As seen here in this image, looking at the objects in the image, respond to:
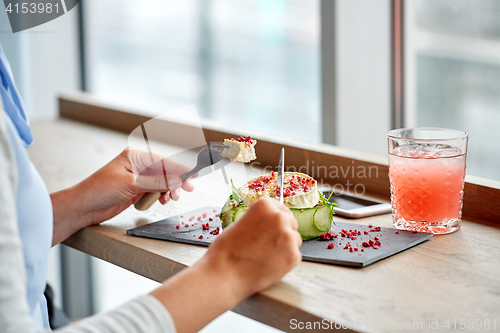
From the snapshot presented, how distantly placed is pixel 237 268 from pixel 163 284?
0.09m

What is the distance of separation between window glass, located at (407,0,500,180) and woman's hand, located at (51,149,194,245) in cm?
145

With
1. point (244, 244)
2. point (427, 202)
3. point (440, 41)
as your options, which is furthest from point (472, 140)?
point (244, 244)

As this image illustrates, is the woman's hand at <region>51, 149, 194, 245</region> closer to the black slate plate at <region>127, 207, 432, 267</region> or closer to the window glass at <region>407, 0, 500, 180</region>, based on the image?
the black slate plate at <region>127, 207, 432, 267</region>

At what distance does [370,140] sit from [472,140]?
1.69ft

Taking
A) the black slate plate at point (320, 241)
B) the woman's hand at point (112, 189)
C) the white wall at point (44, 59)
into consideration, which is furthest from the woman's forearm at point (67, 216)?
the white wall at point (44, 59)

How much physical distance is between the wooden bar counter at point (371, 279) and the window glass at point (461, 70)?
1355 millimetres

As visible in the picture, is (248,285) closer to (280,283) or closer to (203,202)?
(280,283)

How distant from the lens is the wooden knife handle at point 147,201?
94 cm

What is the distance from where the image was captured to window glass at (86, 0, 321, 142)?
5719 mm

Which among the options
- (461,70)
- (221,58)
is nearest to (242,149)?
(461,70)

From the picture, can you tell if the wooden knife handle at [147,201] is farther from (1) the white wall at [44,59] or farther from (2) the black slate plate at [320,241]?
(1) the white wall at [44,59]

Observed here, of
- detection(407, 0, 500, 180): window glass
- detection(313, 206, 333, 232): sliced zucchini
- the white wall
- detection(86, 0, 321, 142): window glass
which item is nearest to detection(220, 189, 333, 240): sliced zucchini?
detection(313, 206, 333, 232): sliced zucchini

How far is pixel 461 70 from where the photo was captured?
2152 mm

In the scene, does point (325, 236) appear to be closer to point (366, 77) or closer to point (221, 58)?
point (366, 77)
